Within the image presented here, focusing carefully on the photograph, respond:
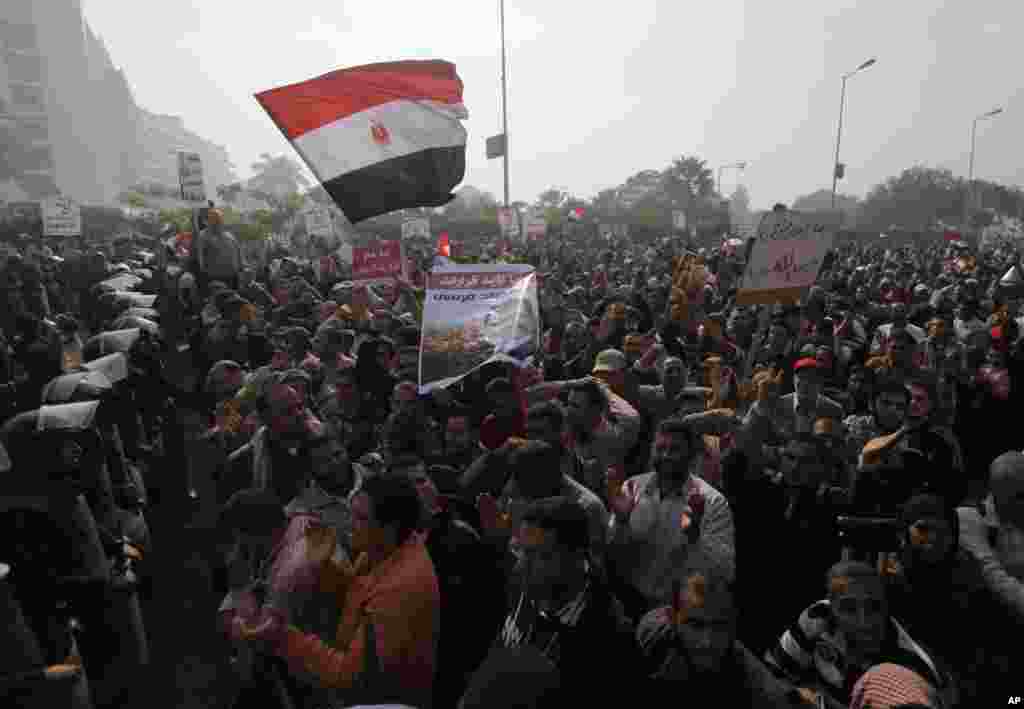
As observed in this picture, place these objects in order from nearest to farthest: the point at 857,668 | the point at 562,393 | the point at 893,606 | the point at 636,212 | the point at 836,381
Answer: the point at 857,668
the point at 893,606
the point at 562,393
the point at 836,381
the point at 636,212

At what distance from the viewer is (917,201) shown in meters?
85.2

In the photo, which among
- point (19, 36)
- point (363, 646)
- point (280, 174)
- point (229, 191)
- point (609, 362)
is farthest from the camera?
point (280, 174)

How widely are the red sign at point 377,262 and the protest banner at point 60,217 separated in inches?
515

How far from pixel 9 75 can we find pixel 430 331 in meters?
110

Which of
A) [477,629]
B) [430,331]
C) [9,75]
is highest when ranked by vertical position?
[9,75]

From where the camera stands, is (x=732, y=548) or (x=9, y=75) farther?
(x=9, y=75)

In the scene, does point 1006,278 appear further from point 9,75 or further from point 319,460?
point 9,75

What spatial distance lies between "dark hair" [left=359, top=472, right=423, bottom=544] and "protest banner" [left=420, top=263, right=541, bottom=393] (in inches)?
91.7

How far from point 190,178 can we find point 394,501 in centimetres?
1073

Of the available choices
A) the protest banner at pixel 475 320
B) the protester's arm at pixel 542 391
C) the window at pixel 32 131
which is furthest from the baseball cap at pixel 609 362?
the window at pixel 32 131

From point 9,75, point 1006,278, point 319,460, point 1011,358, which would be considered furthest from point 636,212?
point 9,75

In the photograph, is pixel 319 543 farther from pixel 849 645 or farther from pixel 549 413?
pixel 849 645

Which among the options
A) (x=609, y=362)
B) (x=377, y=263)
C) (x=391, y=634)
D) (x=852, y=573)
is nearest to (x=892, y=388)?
(x=609, y=362)

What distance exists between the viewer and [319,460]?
3783 millimetres
